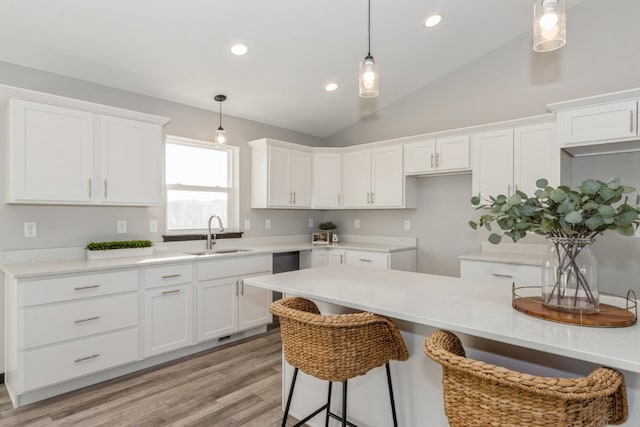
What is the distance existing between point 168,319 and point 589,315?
2.87m

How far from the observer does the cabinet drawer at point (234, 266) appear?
3307 mm

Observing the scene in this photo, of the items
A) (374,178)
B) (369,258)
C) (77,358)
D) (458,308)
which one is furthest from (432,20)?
(77,358)

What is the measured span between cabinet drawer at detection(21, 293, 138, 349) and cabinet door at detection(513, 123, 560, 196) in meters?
3.45

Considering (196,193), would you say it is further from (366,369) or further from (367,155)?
(366,369)

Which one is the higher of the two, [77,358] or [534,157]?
[534,157]

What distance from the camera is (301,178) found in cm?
462

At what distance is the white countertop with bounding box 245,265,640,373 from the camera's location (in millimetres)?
1082

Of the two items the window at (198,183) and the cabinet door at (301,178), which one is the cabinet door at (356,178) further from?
the window at (198,183)

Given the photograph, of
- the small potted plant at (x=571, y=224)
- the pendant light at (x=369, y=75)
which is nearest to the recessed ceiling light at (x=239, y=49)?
the pendant light at (x=369, y=75)

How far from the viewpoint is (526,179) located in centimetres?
329

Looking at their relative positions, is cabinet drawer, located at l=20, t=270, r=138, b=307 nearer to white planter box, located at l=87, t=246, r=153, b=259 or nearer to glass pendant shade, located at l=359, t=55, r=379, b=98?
A: white planter box, located at l=87, t=246, r=153, b=259

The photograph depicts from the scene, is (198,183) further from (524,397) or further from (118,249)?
(524,397)

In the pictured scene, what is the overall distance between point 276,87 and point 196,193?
1.44 meters

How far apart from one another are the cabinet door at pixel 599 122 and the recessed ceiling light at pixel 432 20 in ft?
4.23
